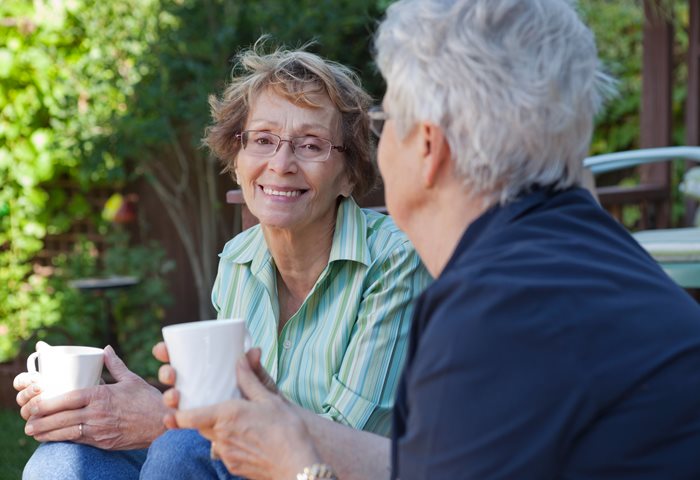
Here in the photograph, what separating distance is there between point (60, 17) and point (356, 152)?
428 cm

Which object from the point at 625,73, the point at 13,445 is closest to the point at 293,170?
the point at 13,445

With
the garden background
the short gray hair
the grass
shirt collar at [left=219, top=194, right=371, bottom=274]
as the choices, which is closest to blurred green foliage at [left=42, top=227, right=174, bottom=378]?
the garden background

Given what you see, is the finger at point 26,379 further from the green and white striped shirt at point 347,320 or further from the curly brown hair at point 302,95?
the curly brown hair at point 302,95

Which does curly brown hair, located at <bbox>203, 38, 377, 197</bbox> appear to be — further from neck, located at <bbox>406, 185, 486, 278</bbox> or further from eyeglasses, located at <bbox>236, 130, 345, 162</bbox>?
neck, located at <bbox>406, 185, 486, 278</bbox>

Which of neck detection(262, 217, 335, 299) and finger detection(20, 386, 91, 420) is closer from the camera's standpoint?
finger detection(20, 386, 91, 420)

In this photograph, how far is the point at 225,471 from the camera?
5.49ft

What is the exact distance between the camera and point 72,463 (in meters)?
1.89

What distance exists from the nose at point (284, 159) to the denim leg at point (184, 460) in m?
0.67

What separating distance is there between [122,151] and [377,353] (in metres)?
4.10

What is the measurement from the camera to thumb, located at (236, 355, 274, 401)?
1.37m

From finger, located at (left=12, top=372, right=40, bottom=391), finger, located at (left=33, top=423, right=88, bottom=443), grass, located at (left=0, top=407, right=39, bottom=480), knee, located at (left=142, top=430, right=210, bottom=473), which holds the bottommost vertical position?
grass, located at (left=0, top=407, right=39, bottom=480)

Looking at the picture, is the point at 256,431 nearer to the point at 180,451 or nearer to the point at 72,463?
the point at 180,451

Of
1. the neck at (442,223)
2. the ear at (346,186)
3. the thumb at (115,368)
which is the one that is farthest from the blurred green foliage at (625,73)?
the neck at (442,223)

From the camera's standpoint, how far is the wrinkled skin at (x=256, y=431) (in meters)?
1.33
